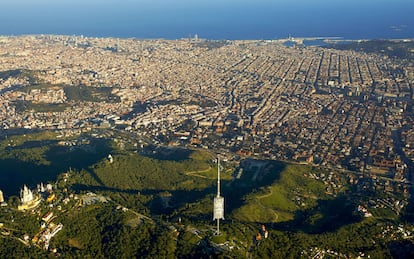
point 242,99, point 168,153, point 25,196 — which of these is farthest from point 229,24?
point 25,196

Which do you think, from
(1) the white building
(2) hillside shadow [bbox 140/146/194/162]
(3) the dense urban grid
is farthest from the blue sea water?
(1) the white building

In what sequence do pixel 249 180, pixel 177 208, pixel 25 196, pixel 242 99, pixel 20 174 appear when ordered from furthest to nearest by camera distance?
pixel 242 99 < pixel 20 174 < pixel 249 180 < pixel 177 208 < pixel 25 196

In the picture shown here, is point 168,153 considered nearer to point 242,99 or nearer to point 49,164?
point 49,164

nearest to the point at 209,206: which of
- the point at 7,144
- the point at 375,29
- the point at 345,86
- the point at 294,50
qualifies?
the point at 7,144

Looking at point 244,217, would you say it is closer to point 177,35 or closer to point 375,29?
point 177,35

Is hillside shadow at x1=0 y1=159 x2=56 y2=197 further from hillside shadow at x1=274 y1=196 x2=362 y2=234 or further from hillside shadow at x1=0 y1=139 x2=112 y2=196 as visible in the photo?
hillside shadow at x1=274 y1=196 x2=362 y2=234

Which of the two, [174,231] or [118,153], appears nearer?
[174,231]

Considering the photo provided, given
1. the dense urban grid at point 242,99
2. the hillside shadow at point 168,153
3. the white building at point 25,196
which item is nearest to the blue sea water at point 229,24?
the dense urban grid at point 242,99

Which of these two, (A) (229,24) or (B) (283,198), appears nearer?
(B) (283,198)
